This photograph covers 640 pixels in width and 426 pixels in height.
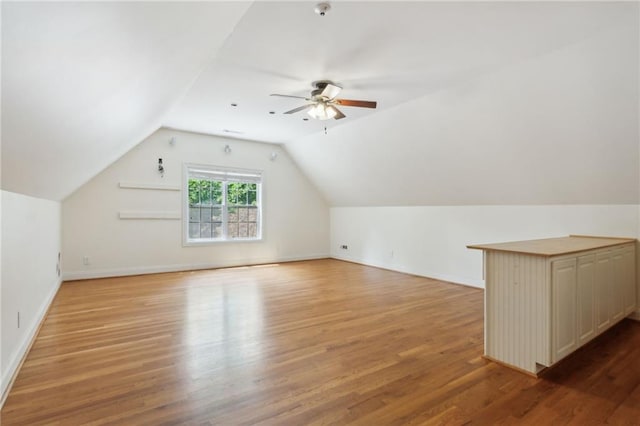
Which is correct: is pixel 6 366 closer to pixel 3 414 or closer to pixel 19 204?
pixel 3 414

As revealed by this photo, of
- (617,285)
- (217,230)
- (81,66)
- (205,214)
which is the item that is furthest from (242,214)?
(617,285)

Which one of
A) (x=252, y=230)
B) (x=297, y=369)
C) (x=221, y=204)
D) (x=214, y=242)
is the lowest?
(x=297, y=369)

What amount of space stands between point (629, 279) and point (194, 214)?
633cm

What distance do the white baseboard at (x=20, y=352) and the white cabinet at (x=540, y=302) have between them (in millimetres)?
3273

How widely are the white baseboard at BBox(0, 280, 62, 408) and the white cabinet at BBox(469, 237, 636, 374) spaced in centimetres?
327

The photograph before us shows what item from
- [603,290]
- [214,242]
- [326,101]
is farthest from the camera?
[214,242]

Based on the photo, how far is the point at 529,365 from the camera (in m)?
2.27

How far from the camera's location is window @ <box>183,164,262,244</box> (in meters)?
6.23

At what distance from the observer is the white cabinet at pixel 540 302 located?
2.22 meters

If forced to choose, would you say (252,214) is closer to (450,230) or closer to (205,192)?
(205,192)

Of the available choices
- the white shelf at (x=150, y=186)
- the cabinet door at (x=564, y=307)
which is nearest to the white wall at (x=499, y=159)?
the cabinet door at (x=564, y=307)

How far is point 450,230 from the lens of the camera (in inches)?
207

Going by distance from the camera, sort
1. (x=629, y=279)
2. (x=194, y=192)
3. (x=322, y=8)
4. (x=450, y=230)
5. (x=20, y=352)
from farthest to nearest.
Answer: (x=194, y=192), (x=450, y=230), (x=629, y=279), (x=20, y=352), (x=322, y=8)

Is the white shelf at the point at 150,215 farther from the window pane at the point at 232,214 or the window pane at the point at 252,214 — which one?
the window pane at the point at 252,214
